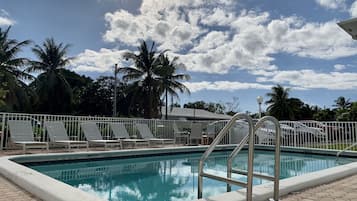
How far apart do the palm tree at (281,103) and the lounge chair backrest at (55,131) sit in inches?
1340

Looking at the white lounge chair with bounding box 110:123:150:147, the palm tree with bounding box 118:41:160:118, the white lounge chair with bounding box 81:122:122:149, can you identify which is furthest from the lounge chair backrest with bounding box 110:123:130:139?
the palm tree with bounding box 118:41:160:118

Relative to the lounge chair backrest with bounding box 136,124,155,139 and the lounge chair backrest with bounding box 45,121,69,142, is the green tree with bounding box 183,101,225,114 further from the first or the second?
the lounge chair backrest with bounding box 45,121,69,142

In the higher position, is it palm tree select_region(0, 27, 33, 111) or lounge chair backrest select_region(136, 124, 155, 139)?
palm tree select_region(0, 27, 33, 111)

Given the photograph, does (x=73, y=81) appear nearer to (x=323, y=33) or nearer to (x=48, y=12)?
(x=48, y=12)

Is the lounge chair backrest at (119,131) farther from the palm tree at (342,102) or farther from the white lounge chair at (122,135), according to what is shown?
the palm tree at (342,102)

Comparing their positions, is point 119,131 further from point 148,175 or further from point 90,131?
point 148,175

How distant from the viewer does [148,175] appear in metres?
7.25

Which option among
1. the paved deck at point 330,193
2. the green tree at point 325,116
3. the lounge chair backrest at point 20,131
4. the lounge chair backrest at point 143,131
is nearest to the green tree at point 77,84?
the lounge chair backrest at point 143,131

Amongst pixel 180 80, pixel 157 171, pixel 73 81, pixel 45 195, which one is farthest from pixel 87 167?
pixel 73 81

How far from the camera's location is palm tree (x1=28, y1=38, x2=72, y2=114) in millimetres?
29750

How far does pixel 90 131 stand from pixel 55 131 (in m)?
1.27

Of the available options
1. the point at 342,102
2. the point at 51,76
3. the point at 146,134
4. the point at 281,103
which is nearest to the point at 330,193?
the point at 146,134

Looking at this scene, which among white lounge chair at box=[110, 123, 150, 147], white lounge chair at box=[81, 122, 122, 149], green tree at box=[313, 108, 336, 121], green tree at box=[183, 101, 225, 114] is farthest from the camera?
green tree at box=[183, 101, 225, 114]

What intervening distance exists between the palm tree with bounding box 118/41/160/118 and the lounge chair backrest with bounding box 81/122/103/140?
14944 millimetres
